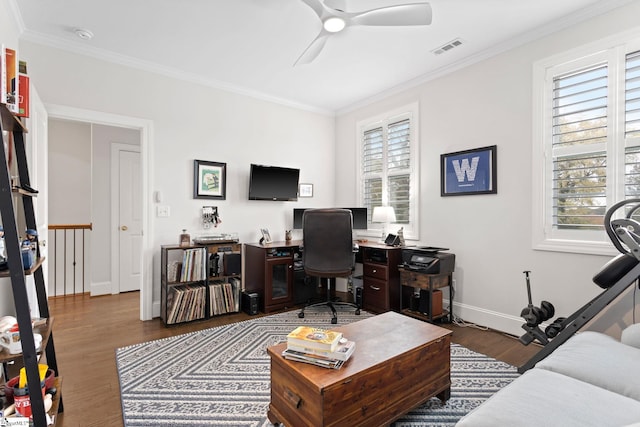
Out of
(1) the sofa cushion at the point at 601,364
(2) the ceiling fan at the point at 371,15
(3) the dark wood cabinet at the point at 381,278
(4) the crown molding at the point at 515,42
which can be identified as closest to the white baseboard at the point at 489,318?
(3) the dark wood cabinet at the point at 381,278

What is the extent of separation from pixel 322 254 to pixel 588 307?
223 cm

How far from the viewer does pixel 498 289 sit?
3145 millimetres

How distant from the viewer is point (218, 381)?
7.30ft

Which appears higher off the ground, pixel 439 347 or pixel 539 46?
pixel 539 46

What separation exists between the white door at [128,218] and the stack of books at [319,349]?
3.97 m

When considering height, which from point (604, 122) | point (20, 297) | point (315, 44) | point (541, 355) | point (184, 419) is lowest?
point (184, 419)

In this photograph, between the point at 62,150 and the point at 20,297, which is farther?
the point at 62,150

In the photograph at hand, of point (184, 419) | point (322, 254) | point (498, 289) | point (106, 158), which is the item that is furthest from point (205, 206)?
point (498, 289)

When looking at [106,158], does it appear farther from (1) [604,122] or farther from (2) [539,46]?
(1) [604,122]

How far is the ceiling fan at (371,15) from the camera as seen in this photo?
2.14m

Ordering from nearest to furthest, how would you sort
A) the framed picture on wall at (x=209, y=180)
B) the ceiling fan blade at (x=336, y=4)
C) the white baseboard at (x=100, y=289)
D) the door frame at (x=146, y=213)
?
the ceiling fan blade at (x=336, y=4)
the door frame at (x=146, y=213)
the framed picture on wall at (x=209, y=180)
the white baseboard at (x=100, y=289)

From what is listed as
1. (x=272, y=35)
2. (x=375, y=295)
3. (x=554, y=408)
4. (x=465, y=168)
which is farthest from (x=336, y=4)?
(x=375, y=295)

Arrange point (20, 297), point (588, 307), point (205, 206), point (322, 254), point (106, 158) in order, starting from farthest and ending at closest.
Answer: point (106, 158), point (205, 206), point (322, 254), point (588, 307), point (20, 297)

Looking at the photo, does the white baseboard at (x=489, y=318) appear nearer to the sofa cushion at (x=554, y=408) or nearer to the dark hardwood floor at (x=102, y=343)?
the dark hardwood floor at (x=102, y=343)
